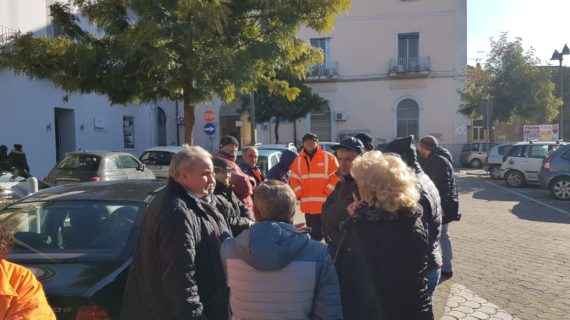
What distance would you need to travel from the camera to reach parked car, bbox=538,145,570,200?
13.3 metres

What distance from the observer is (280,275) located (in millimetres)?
2254

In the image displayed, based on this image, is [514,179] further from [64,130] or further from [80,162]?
[64,130]

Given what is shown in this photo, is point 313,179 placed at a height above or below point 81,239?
above

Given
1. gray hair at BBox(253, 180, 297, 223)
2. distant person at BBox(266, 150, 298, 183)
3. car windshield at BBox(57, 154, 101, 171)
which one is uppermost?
gray hair at BBox(253, 180, 297, 223)

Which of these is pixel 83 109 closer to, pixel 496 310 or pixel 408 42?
pixel 496 310

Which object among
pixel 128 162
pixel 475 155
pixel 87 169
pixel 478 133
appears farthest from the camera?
pixel 478 133

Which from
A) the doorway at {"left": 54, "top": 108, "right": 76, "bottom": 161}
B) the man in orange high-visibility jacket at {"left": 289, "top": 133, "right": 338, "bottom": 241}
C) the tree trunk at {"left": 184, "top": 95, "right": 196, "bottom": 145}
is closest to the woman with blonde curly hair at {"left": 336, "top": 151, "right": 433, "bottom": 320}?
the man in orange high-visibility jacket at {"left": 289, "top": 133, "right": 338, "bottom": 241}

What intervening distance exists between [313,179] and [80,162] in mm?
8260

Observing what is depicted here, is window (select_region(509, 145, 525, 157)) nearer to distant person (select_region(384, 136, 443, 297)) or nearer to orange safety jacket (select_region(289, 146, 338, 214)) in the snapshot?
orange safety jacket (select_region(289, 146, 338, 214))

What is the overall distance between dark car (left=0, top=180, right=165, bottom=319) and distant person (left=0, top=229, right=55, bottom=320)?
2.09 ft

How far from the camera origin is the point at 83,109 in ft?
66.0

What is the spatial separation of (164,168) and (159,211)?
1501 cm

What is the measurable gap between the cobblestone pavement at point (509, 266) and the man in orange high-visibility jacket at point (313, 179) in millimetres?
1664

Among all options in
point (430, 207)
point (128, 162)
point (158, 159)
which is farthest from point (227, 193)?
point (158, 159)
